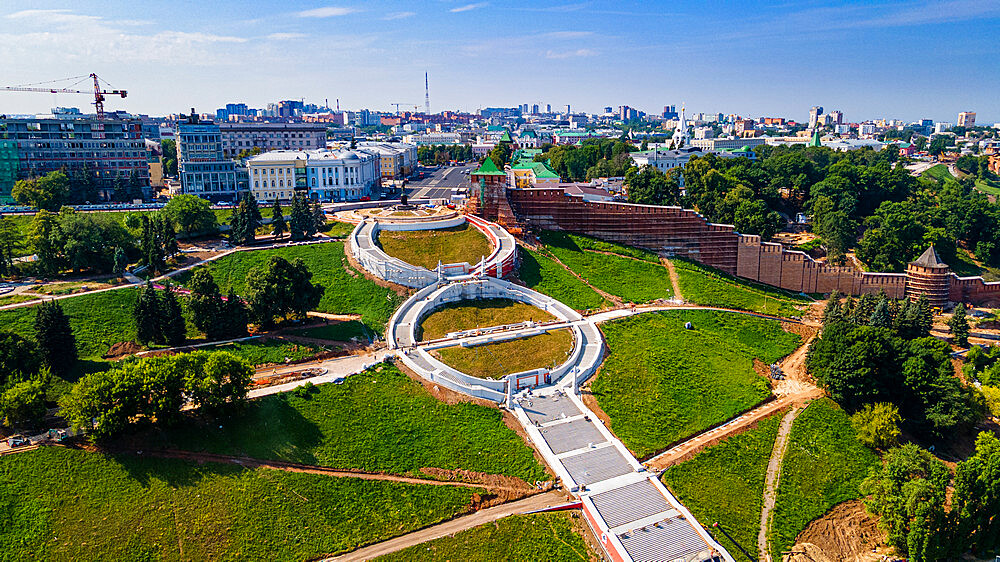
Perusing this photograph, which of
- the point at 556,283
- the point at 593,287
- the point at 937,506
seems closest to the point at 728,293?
the point at 593,287

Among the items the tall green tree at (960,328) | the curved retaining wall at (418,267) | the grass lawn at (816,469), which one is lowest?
the grass lawn at (816,469)

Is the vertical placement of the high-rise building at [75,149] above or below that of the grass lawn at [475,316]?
above

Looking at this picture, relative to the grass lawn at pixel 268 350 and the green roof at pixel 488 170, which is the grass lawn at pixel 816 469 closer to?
the grass lawn at pixel 268 350

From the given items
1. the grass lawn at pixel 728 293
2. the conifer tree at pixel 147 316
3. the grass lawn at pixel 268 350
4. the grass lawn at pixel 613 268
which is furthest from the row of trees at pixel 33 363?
the grass lawn at pixel 728 293

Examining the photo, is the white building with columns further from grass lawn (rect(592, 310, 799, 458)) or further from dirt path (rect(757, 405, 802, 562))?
dirt path (rect(757, 405, 802, 562))

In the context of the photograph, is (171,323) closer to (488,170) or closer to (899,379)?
(488,170)

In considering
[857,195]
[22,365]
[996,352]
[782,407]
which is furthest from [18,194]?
[857,195]
